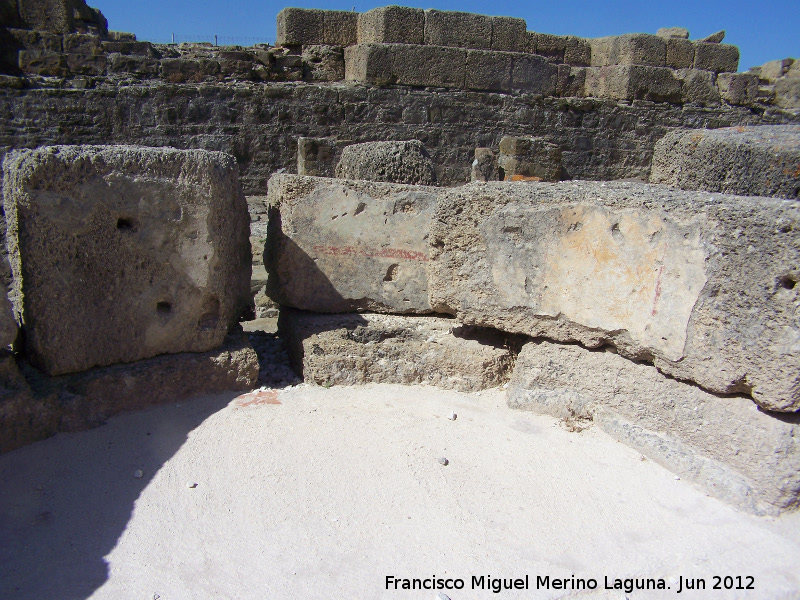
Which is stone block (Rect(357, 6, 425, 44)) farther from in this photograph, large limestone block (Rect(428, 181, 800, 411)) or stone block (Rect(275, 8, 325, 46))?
large limestone block (Rect(428, 181, 800, 411))

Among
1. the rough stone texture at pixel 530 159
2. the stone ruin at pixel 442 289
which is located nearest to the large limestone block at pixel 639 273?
the stone ruin at pixel 442 289

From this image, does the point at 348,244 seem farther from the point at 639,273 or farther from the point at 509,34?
the point at 509,34

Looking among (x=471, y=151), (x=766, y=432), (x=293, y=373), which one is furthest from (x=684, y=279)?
(x=471, y=151)

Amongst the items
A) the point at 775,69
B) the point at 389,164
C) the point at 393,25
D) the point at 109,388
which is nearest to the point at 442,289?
the point at 389,164

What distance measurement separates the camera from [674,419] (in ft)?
8.45

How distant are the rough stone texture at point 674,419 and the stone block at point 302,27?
632 cm

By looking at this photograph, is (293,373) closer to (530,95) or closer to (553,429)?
(553,429)

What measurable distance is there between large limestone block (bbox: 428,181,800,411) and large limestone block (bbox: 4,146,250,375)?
112 cm

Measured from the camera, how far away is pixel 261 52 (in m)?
7.54

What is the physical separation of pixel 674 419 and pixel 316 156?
4.71 metres

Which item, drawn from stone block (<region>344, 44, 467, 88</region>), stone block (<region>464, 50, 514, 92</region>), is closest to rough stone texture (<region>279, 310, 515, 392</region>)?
stone block (<region>344, 44, 467, 88</region>)

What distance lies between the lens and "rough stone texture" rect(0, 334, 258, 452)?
2543mm

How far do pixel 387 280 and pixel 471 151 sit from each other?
539cm

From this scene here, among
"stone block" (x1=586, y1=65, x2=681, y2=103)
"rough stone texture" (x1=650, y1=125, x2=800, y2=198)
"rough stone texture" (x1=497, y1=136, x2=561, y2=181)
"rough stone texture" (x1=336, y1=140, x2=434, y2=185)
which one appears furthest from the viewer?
"stone block" (x1=586, y1=65, x2=681, y2=103)
